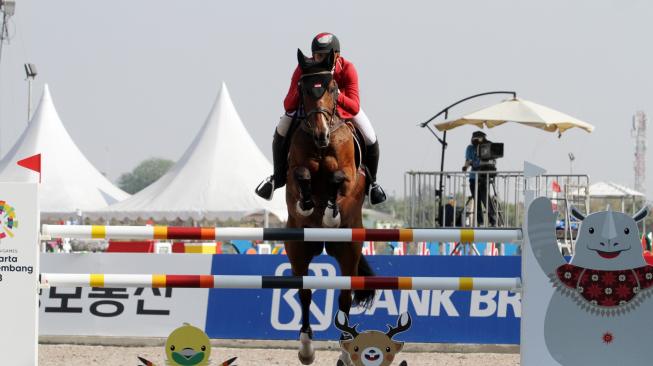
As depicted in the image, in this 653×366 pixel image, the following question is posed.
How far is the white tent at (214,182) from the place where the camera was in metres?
23.9

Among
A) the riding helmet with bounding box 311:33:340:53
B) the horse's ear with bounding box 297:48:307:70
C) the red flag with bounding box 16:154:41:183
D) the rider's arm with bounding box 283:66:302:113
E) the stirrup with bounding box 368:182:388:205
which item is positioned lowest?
the stirrup with bounding box 368:182:388:205

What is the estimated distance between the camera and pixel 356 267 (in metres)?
6.49

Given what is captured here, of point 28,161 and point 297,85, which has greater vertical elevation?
point 297,85

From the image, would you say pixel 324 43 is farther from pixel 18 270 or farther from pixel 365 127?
pixel 18 270

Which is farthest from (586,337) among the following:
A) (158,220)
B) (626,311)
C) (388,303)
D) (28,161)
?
(158,220)

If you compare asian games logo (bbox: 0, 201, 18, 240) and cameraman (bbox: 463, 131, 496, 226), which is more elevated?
cameraman (bbox: 463, 131, 496, 226)

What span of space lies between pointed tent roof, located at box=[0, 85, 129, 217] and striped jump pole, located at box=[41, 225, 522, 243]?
22.5m

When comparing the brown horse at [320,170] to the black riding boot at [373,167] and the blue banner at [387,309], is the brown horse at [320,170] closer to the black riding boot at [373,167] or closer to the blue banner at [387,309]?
the black riding boot at [373,167]

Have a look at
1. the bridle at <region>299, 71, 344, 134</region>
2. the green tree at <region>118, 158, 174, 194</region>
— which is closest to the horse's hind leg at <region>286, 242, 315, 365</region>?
→ the bridle at <region>299, 71, 344, 134</region>

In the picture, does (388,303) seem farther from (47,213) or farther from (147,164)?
(147,164)

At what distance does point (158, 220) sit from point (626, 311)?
65.7 ft

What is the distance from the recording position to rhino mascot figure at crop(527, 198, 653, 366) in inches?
183

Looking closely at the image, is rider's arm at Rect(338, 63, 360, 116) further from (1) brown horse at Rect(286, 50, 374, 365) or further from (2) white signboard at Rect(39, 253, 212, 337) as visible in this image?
(2) white signboard at Rect(39, 253, 212, 337)

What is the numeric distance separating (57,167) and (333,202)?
23416 millimetres
